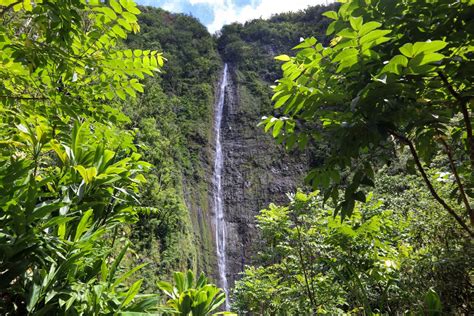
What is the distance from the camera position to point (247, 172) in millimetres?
19797

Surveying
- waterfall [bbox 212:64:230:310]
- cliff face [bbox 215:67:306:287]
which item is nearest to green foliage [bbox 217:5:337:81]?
cliff face [bbox 215:67:306:287]

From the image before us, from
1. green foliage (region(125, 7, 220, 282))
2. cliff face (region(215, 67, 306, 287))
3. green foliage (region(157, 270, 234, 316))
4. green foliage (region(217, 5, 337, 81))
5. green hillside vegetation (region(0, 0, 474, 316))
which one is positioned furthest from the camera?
green foliage (region(217, 5, 337, 81))

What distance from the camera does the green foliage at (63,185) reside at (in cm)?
134

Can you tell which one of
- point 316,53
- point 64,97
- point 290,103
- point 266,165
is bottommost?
point 290,103

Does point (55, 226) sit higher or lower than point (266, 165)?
lower

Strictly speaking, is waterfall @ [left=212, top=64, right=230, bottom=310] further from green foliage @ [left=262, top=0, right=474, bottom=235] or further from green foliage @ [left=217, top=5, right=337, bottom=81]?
green foliage @ [left=262, top=0, right=474, bottom=235]

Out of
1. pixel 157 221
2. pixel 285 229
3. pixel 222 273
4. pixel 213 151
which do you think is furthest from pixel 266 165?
pixel 285 229

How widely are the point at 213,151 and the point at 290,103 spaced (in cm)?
1889

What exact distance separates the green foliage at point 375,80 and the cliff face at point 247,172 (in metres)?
14.8

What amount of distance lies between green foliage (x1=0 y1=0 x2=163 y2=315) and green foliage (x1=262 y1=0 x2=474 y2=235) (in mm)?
1018

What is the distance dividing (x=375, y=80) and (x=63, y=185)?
5.30ft

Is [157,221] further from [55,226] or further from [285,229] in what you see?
[55,226]

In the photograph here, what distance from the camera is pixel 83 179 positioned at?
171 centimetres

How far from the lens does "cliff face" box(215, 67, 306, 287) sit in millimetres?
16703
